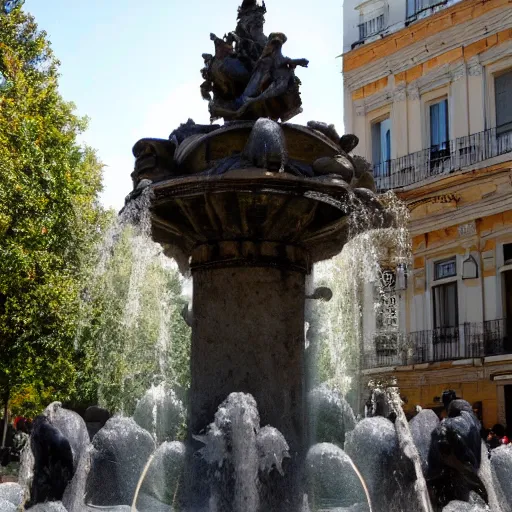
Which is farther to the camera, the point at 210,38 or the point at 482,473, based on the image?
the point at 210,38

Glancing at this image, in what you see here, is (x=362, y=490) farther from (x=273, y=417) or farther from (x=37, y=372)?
(x=37, y=372)

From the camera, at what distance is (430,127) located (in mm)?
26031

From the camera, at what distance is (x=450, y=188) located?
24484mm

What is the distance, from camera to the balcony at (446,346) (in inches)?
896

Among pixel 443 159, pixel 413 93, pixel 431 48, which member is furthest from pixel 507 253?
pixel 431 48

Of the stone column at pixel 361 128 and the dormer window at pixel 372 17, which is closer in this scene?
the stone column at pixel 361 128

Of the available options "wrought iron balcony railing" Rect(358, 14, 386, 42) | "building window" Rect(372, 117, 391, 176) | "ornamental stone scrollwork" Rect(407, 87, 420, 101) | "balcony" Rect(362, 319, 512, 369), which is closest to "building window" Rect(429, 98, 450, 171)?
"ornamental stone scrollwork" Rect(407, 87, 420, 101)

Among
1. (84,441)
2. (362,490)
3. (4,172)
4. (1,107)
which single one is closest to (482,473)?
(362,490)

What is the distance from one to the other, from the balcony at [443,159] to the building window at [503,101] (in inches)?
6.6

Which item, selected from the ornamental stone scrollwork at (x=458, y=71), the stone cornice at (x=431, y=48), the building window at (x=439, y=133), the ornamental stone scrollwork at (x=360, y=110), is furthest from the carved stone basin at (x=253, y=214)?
the ornamental stone scrollwork at (x=360, y=110)

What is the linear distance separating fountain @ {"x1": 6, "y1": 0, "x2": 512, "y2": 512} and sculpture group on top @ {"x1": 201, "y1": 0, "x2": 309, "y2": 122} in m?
0.01

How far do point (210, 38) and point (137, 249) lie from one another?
1.71 metres

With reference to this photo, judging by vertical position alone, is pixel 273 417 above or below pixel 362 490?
above

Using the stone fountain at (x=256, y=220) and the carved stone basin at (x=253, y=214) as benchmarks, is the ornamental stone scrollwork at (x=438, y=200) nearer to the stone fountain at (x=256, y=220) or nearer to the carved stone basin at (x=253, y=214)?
the carved stone basin at (x=253, y=214)
